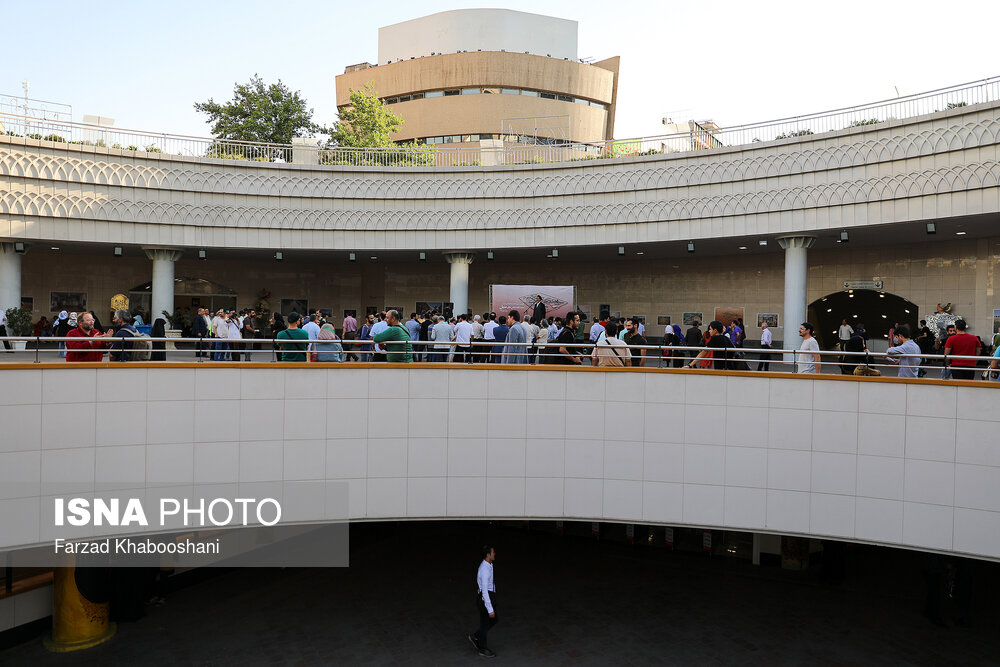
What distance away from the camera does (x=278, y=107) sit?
3341 centimetres

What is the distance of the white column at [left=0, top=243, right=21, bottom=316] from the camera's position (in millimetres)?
22734

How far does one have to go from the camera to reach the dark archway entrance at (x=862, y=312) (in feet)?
75.4

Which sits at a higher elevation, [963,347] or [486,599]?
[963,347]

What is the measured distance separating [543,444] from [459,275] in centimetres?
1495

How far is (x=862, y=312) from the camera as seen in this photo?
78.9 ft

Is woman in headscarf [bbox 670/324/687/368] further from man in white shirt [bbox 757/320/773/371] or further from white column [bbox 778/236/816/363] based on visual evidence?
white column [bbox 778/236/816/363]

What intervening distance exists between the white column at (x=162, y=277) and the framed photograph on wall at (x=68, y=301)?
19.1 ft

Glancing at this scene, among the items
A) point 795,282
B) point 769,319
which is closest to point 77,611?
point 795,282

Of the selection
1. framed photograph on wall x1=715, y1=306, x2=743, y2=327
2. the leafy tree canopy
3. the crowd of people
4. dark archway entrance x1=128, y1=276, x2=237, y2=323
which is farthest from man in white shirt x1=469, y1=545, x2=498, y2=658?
the leafy tree canopy

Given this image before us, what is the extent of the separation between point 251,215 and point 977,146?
21763 millimetres

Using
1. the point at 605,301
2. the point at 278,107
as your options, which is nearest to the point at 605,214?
the point at 605,301

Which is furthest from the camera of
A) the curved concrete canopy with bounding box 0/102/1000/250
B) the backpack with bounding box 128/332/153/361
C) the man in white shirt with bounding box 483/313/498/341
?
the curved concrete canopy with bounding box 0/102/1000/250

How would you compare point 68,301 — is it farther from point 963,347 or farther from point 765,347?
point 963,347

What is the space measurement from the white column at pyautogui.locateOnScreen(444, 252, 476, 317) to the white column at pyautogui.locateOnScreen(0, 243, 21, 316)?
47.7 feet
